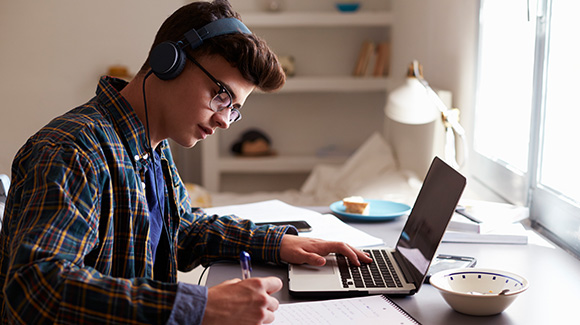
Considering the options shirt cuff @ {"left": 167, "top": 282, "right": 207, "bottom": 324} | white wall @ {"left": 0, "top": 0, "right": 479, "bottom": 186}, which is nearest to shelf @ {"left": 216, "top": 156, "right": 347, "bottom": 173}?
white wall @ {"left": 0, "top": 0, "right": 479, "bottom": 186}

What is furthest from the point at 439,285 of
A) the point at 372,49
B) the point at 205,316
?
the point at 372,49

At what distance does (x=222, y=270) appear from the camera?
123cm

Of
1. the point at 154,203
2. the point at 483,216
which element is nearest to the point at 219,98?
the point at 154,203

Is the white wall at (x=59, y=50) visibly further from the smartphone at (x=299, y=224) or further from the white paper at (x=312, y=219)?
the smartphone at (x=299, y=224)

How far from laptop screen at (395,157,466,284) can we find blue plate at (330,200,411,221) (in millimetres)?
355

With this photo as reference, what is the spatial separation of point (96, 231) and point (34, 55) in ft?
12.0

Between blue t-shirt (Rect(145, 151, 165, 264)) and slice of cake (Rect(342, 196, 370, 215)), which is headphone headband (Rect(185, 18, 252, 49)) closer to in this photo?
blue t-shirt (Rect(145, 151, 165, 264))

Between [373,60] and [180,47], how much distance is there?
327 cm

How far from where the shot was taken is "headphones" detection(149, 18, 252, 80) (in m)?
1.08

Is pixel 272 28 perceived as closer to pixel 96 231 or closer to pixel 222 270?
pixel 222 270

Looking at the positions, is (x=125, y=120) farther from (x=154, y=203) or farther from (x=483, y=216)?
(x=483, y=216)

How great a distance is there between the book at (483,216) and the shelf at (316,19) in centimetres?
255

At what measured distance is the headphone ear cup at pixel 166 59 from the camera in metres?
1.08

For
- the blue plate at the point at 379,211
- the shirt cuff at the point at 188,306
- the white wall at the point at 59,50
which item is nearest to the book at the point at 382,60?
the white wall at the point at 59,50
